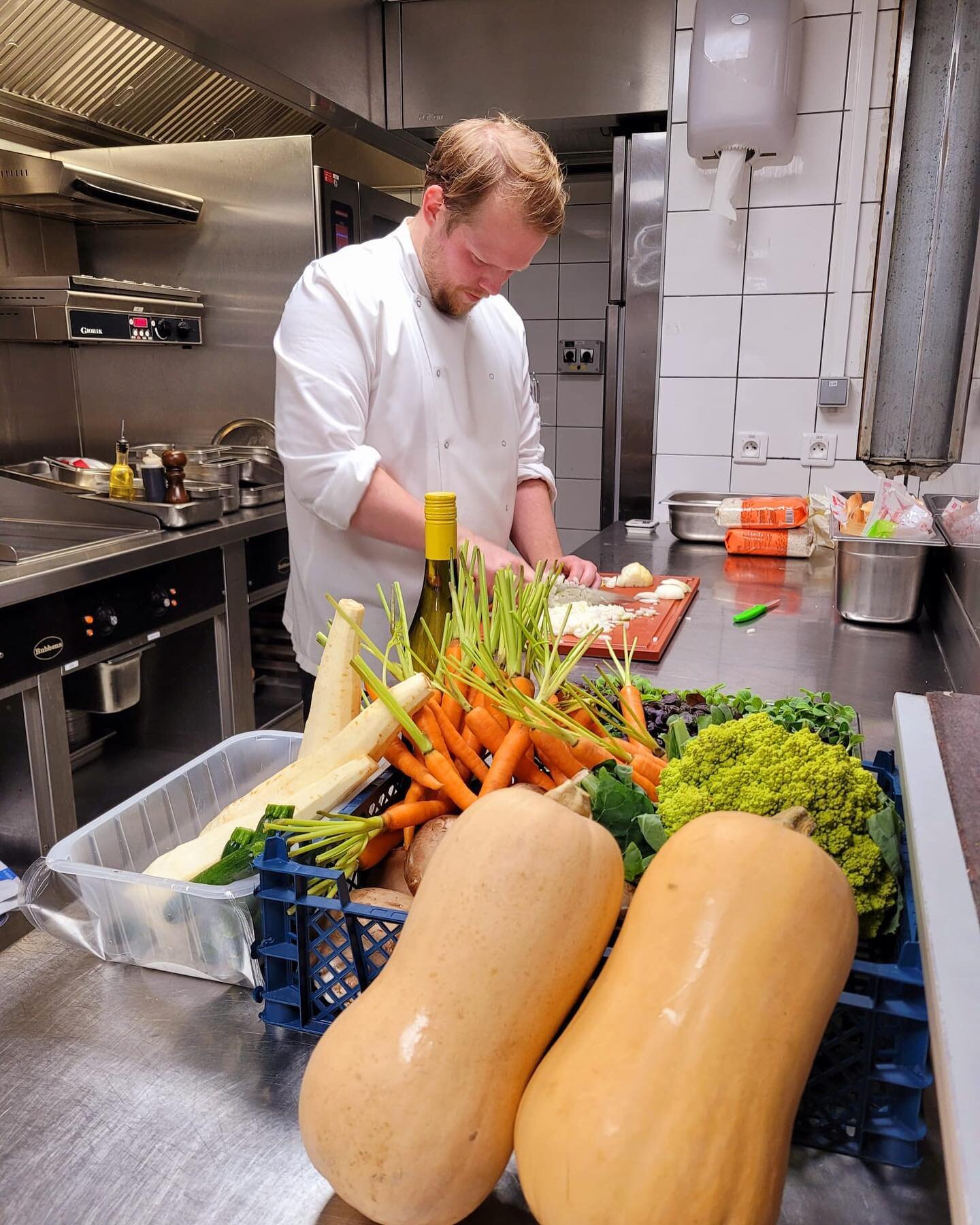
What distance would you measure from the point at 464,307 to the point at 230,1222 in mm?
1503

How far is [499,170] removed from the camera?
1414 mm

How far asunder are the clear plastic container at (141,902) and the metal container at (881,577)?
1.31 m

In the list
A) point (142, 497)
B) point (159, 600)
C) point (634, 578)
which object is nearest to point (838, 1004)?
point (634, 578)

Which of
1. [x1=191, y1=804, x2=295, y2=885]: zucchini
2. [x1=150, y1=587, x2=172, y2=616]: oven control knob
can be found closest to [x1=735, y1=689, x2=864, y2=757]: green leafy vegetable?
[x1=191, y1=804, x2=295, y2=885]: zucchini

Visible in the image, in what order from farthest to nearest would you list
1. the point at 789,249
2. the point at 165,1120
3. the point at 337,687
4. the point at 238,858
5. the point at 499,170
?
the point at 789,249, the point at 499,170, the point at 337,687, the point at 238,858, the point at 165,1120

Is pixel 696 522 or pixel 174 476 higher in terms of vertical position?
pixel 174 476

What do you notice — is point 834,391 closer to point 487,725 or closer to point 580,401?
point 580,401

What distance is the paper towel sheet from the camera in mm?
2480

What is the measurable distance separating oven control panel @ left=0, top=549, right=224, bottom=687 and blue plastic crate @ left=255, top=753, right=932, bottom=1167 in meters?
1.44

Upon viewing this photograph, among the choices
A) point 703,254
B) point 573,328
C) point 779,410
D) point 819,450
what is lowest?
point 819,450

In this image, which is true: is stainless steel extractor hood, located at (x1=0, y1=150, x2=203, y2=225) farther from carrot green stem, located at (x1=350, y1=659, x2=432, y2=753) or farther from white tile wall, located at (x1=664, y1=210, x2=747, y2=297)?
carrot green stem, located at (x1=350, y1=659, x2=432, y2=753)

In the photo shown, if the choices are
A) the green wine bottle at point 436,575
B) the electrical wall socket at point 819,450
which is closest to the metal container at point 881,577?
the green wine bottle at point 436,575

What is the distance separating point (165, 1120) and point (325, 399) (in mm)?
1196

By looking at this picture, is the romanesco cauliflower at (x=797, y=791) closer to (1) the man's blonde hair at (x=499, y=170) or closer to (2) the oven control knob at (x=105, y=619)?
(1) the man's blonde hair at (x=499, y=170)
